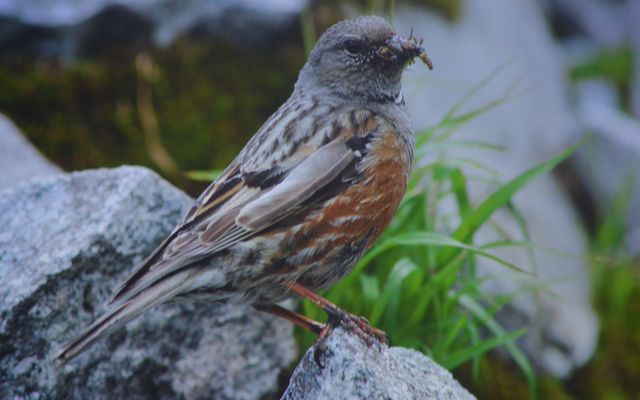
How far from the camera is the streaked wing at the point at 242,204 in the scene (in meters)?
2.88

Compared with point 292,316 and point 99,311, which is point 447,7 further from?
point 99,311

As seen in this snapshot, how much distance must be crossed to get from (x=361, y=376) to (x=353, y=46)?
1.43m

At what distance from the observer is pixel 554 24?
9672mm

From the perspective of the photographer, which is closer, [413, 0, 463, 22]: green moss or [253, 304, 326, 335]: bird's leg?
[253, 304, 326, 335]: bird's leg

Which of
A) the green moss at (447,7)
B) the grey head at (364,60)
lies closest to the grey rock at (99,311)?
the grey head at (364,60)

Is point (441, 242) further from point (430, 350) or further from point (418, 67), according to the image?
point (418, 67)

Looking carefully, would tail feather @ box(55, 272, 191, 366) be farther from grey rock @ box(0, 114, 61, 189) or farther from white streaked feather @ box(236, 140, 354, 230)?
grey rock @ box(0, 114, 61, 189)

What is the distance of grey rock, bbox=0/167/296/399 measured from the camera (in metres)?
3.10

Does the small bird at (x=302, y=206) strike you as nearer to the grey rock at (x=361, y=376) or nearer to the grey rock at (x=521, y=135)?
the grey rock at (x=361, y=376)

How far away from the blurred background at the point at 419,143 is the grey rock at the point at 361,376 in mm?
653

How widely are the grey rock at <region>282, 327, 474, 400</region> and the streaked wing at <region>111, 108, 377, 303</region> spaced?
0.50 metres

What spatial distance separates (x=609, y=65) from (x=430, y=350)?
19.1ft

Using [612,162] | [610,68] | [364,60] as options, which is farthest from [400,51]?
[610,68]


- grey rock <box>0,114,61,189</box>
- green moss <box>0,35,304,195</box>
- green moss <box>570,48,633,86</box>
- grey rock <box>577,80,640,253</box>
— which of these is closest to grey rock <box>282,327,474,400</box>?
grey rock <box>0,114,61,189</box>
